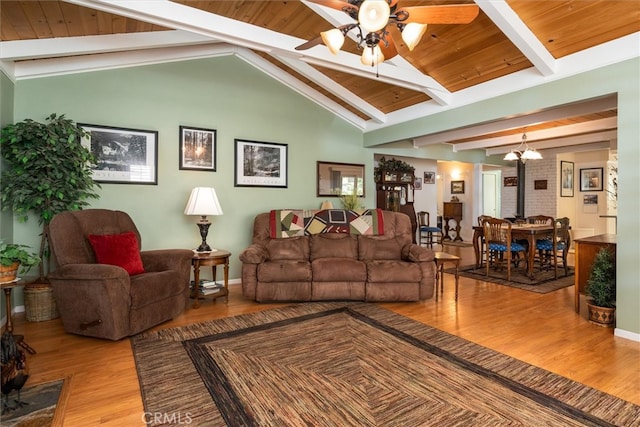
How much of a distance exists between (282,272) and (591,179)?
774cm

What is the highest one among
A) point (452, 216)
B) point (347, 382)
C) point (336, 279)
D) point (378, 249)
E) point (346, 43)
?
point (346, 43)

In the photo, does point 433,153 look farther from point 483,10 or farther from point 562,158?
point 483,10

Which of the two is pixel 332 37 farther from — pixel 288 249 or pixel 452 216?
pixel 452 216

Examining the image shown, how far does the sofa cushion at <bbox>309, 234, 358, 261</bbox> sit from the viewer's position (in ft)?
14.0

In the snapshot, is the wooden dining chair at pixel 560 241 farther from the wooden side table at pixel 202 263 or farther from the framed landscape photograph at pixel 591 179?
the wooden side table at pixel 202 263

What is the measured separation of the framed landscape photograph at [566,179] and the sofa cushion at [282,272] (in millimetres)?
7048

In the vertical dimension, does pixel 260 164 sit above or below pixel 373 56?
below

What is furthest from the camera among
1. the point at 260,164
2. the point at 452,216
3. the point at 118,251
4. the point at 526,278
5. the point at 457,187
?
the point at 457,187

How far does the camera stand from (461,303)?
3.84 metres

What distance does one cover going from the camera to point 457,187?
372 inches

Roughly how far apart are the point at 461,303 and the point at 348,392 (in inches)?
89.7

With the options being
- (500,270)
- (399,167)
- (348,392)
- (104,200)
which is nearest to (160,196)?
(104,200)

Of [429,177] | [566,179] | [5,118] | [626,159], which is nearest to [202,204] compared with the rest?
[5,118]

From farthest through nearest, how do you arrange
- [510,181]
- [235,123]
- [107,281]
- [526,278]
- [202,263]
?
[510,181]
[526,278]
[235,123]
[202,263]
[107,281]
